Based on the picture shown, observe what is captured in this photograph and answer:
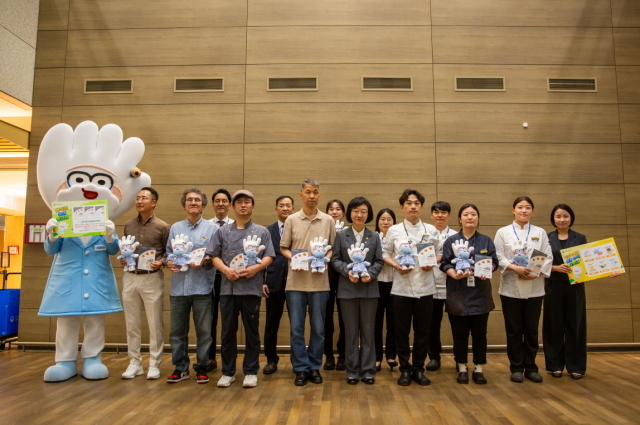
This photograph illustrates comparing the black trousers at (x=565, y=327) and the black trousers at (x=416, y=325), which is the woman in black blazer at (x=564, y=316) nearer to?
the black trousers at (x=565, y=327)

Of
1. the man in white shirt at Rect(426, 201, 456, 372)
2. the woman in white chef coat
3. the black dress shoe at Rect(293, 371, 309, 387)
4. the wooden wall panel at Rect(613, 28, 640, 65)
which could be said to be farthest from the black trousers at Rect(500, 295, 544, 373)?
the wooden wall panel at Rect(613, 28, 640, 65)

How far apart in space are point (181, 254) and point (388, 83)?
3.21 meters

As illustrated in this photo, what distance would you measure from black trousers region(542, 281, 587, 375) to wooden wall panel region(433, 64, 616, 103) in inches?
98.7

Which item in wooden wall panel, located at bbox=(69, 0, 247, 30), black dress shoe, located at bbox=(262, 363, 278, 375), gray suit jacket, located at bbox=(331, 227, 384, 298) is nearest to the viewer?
gray suit jacket, located at bbox=(331, 227, 384, 298)

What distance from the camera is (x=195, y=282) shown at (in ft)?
11.5

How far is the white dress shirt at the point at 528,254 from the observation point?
3566 mm

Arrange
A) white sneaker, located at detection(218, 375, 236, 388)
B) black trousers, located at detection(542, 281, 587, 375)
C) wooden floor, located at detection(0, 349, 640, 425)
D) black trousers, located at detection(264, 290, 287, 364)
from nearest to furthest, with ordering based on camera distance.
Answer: wooden floor, located at detection(0, 349, 640, 425) → white sneaker, located at detection(218, 375, 236, 388) → black trousers, located at detection(542, 281, 587, 375) → black trousers, located at detection(264, 290, 287, 364)

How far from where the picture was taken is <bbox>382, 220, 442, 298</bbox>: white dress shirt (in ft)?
11.3

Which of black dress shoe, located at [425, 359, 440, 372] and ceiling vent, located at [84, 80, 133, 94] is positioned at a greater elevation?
ceiling vent, located at [84, 80, 133, 94]

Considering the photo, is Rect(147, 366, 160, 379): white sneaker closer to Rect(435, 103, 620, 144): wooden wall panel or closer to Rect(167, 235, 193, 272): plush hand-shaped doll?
Rect(167, 235, 193, 272): plush hand-shaped doll

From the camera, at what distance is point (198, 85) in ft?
17.4

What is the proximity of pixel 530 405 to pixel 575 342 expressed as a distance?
107cm

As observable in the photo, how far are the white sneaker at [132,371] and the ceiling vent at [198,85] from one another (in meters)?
3.18

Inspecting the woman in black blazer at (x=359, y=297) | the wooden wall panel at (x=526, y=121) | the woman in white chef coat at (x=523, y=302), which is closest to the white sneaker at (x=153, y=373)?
the woman in black blazer at (x=359, y=297)
